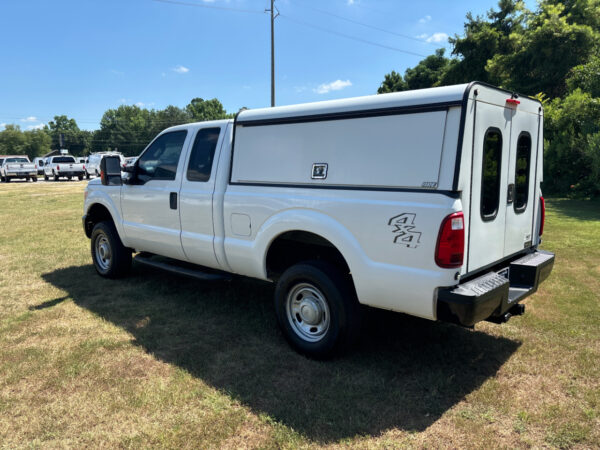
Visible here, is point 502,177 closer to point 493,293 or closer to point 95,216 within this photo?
point 493,293

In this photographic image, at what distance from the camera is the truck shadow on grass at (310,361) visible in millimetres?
3068

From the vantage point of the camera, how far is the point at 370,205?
10.8 feet

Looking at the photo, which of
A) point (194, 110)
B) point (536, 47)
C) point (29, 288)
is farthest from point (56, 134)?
point (29, 288)

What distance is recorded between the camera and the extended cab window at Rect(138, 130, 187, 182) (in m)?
5.10

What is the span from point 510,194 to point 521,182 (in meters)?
0.38

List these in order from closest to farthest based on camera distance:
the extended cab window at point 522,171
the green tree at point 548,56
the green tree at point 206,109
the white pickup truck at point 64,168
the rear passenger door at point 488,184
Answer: the rear passenger door at point 488,184 < the extended cab window at point 522,171 < the green tree at point 548,56 < the white pickup truck at point 64,168 < the green tree at point 206,109

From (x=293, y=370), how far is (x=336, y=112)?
212 cm

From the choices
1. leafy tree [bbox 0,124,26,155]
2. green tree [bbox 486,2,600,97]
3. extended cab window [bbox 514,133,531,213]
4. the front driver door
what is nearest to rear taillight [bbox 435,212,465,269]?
extended cab window [bbox 514,133,531,213]

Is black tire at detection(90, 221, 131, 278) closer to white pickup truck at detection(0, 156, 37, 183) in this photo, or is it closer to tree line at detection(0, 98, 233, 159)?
white pickup truck at detection(0, 156, 37, 183)

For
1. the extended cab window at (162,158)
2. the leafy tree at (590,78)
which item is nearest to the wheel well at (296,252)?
the extended cab window at (162,158)

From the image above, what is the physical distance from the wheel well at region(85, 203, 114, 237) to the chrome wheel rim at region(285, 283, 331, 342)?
366 centimetres

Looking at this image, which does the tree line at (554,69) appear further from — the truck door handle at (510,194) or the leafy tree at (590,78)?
the truck door handle at (510,194)

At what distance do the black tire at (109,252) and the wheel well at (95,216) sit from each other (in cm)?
24

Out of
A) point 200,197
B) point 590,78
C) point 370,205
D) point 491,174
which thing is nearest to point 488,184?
point 491,174
